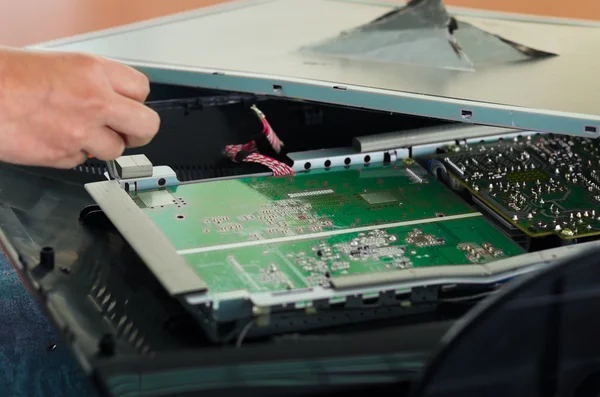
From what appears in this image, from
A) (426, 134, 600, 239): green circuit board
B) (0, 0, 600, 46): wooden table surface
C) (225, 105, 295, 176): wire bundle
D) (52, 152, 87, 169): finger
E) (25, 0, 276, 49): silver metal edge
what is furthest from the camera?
(0, 0, 600, 46): wooden table surface

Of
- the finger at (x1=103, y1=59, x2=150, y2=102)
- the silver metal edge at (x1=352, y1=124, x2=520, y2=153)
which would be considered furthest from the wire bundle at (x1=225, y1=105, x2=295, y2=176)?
the finger at (x1=103, y1=59, x2=150, y2=102)

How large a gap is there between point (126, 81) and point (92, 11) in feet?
10.0

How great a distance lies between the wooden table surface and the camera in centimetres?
396

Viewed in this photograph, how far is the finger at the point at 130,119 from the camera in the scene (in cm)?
126

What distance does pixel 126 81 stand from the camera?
1.28m

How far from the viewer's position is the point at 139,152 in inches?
67.7

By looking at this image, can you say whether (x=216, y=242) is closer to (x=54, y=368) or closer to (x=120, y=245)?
(x=120, y=245)

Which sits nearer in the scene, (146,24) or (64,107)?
(64,107)

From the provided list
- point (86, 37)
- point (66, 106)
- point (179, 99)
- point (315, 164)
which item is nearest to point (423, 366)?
point (66, 106)

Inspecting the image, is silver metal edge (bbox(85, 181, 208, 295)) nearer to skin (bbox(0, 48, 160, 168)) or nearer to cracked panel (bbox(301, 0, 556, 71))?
skin (bbox(0, 48, 160, 168))

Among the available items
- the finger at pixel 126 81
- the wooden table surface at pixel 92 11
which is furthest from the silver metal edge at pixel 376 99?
the wooden table surface at pixel 92 11

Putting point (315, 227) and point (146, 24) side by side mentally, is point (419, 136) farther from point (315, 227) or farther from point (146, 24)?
point (146, 24)

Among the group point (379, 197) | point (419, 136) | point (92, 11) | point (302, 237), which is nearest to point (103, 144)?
point (302, 237)

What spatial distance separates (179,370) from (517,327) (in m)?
0.36
